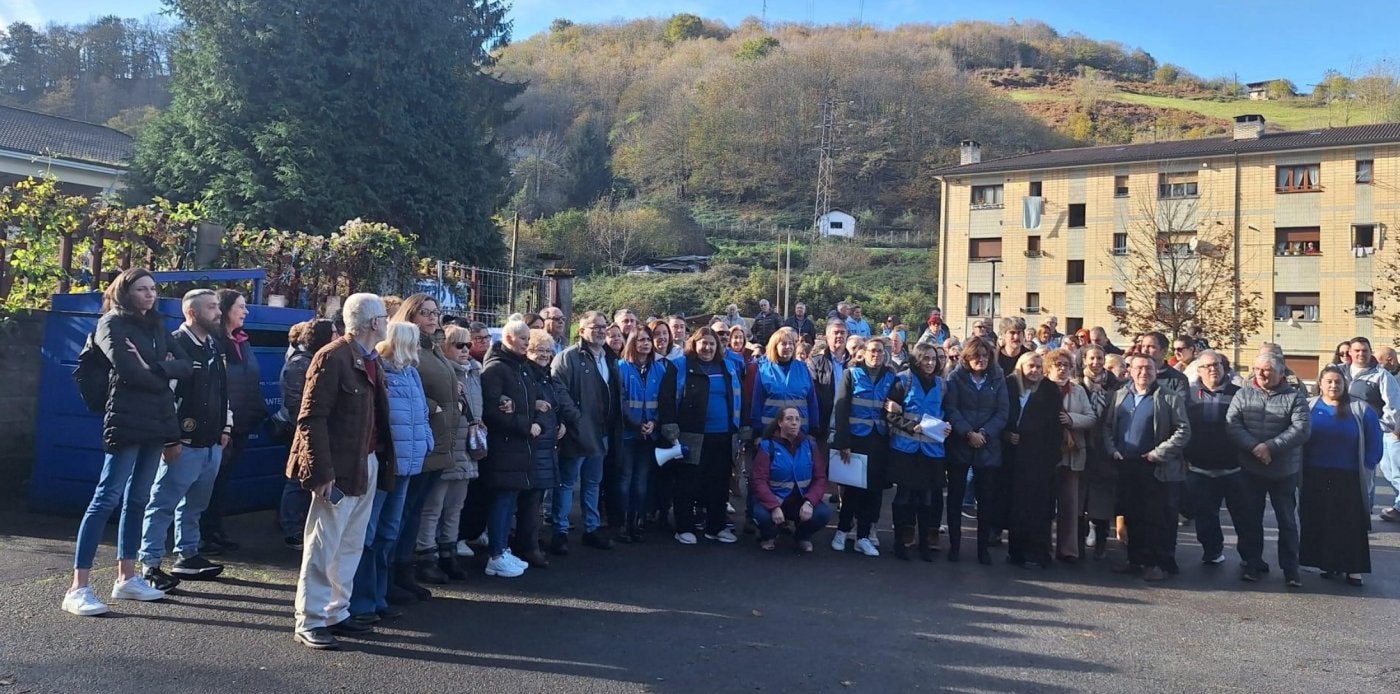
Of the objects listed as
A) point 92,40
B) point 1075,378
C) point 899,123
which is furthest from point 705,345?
point 899,123

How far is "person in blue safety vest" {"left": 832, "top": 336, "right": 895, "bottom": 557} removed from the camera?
7.56m

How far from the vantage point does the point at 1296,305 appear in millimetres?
40406

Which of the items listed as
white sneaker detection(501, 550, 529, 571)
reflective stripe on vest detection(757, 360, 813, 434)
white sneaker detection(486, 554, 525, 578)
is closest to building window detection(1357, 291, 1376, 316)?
reflective stripe on vest detection(757, 360, 813, 434)

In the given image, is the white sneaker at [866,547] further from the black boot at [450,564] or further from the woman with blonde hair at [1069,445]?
the black boot at [450,564]

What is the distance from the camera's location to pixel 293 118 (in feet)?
65.1

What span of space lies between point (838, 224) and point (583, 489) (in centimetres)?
6378

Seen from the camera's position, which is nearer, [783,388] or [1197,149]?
[783,388]

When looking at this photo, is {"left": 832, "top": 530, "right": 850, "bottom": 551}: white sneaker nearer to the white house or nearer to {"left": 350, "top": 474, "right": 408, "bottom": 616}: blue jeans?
{"left": 350, "top": 474, "right": 408, "bottom": 616}: blue jeans

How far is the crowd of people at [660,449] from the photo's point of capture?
5066 mm

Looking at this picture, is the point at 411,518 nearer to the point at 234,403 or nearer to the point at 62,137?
the point at 234,403

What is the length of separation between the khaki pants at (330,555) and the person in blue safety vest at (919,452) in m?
4.23

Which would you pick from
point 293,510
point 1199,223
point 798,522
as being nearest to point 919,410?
point 798,522

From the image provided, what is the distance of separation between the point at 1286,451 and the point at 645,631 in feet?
16.9

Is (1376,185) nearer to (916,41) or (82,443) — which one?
(82,443)
